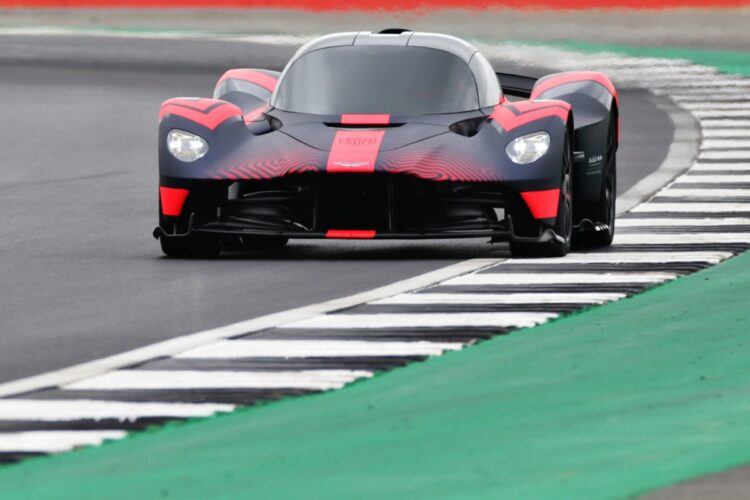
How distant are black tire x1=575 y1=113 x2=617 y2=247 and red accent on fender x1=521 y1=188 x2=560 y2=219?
82 centimetres

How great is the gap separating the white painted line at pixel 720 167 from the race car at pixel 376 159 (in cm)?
592

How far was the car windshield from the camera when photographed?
1270cm

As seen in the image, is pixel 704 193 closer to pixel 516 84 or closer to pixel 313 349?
pixel 516 84

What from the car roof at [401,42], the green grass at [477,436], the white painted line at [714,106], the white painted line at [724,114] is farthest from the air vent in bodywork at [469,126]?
the white painted line at [714,106]

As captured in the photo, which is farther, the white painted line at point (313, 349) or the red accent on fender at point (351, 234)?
the red accent on fender at point (351, 234)

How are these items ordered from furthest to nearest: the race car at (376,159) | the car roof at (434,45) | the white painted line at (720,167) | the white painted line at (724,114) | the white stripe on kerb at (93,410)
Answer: the white painted line at (724,114)
the white painted line at (720,167)
the car roof at (434,45)
the race car at (376,159)
the white stripe on kerb at (93,410)

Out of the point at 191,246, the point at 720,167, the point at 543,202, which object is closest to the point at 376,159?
the point at 543,202

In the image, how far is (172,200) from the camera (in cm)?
1240

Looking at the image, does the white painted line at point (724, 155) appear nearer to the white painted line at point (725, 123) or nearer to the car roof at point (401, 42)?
the white painted line at point (725, 123)

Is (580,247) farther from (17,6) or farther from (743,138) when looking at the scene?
(17,6)

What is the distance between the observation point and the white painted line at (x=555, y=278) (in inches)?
438

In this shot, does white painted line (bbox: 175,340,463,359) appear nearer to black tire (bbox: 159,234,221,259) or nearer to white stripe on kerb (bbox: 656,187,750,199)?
black tire (bbox: 159,234,221,259)

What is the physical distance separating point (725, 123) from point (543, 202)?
1263 cm

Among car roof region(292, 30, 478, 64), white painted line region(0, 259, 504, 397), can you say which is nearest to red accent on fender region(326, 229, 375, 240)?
white painted line region(0, 259, 504, 397)
